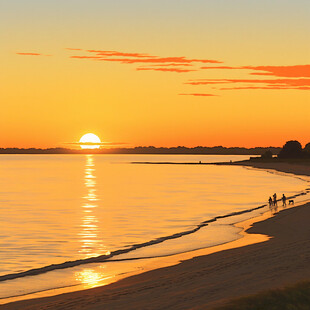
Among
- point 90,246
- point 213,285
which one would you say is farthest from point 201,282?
point 90,246

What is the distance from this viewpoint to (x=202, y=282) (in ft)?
60.3

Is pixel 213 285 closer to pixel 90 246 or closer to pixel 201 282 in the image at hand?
pixel 201 282

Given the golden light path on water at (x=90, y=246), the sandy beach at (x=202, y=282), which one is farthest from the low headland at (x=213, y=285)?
the golden light path on water at (x=90, y=246)

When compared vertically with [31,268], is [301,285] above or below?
above

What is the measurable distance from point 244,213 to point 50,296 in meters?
33.6

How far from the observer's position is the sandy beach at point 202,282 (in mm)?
15875

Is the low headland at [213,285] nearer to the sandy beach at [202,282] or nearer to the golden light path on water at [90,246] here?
the sandy beach at [202,282]

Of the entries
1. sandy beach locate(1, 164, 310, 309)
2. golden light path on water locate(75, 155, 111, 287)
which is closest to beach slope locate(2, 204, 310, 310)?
sandy beach locate(1, 164, 310, 309)

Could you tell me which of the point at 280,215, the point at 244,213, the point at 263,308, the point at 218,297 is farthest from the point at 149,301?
the point at 244,213

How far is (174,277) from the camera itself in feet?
65.3

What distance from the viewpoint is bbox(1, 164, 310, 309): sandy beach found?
15.9 m

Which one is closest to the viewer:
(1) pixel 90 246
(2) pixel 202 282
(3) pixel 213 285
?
(3) pixel 213 285

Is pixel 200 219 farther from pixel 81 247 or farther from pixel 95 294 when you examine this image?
pixel 95 294

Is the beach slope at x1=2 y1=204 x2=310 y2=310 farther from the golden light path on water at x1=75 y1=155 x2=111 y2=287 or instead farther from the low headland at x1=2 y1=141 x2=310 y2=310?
the golden light path on water at x1=75 y1=155 x2=111 y2=287
